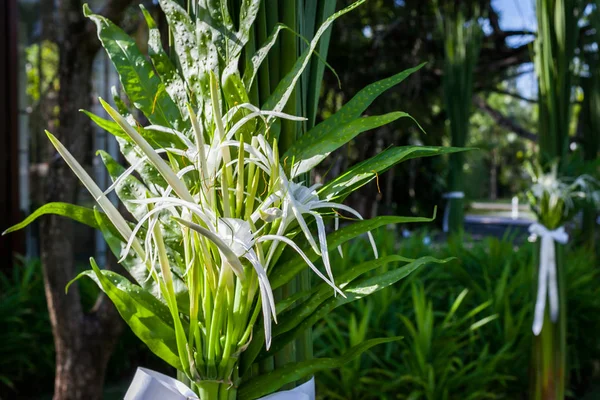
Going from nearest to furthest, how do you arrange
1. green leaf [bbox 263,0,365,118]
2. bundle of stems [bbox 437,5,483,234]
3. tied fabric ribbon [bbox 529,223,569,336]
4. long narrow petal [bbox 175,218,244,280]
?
long narrow petal [bbox 175,218,244,280] < green leaf [bbox 263,0,365,118] < tied fabric ribbon [bbox 529,223,569,336] < bundle of stems [bbox 437,5,483,234]

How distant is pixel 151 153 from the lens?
58 centimetres

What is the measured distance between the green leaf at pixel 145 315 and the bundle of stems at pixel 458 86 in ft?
11.8

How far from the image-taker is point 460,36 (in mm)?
Answer: 4121

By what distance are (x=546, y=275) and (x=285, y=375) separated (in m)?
1.65

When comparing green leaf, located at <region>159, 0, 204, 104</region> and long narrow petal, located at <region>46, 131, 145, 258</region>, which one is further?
green leaf, located at <region>159, 0, 204, 104</region>

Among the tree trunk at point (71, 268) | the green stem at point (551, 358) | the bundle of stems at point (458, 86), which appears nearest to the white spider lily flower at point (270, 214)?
the tree trunk at point (71, 268)

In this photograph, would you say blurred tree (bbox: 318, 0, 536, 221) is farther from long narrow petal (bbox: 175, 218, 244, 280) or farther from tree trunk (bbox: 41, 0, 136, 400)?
long narrow petal (bbox: 175, 218, 244, 280)

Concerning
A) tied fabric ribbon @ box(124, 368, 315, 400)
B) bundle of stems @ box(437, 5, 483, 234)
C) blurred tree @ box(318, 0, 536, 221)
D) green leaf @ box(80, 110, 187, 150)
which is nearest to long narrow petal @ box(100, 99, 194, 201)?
green leaf @ box(80, 110, 187, 150)

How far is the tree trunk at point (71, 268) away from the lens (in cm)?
210

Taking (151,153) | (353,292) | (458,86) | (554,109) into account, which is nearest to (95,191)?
(151,153)

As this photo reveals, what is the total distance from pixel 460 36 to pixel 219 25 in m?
3.74

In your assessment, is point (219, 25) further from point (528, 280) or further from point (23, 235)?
point (23, 235)

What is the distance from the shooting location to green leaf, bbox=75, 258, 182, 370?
664mm

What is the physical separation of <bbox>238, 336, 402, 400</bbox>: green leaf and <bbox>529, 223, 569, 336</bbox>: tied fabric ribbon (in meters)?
1.57
